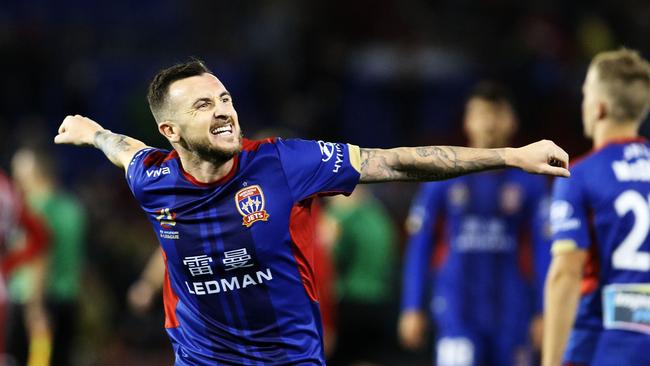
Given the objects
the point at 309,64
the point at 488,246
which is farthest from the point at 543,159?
the point at 309,64

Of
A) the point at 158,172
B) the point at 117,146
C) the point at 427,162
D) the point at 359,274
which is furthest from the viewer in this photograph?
the point at 359,274

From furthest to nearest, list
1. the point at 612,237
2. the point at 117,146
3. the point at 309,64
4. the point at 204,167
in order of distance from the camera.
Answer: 1. the point at 309,64
2. the point at 612,237
3. the point at 117,146
4. the point at 204,167

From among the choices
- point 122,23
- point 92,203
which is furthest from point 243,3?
point 92,203

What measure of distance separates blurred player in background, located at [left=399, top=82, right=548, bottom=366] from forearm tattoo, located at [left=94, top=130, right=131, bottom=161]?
2893mm

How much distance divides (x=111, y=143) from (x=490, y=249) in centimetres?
312

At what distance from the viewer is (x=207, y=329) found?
4379 millimetres

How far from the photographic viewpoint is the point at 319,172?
4.24 m

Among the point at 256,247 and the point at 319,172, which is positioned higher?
the point at 319,172

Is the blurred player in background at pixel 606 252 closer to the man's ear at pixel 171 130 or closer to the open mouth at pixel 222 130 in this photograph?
the open mouth at pixel 222 130

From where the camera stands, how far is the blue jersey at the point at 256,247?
4250 millimetres

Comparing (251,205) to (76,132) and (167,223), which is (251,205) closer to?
(167,223)

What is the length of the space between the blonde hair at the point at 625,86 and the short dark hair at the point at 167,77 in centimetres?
191

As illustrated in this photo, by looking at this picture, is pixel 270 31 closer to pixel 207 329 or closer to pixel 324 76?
pixel 324 76

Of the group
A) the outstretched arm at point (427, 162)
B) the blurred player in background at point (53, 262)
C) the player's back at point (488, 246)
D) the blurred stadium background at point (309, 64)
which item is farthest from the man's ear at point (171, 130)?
the blurred stadium background at point (309, 64)
